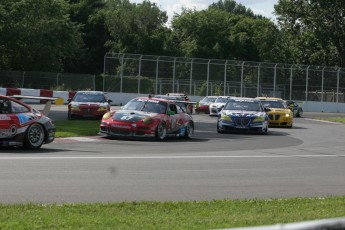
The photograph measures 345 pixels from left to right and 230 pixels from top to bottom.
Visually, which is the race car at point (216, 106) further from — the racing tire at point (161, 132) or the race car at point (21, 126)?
the race car at point (21, 126)

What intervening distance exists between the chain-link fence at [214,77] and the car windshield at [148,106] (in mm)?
34641

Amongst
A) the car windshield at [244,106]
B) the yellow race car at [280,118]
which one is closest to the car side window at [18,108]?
the car windshield at [244,106]

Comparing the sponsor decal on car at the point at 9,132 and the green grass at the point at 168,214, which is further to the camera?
the sponsor decal on car at the point at 9,132

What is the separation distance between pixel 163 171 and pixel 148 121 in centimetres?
867

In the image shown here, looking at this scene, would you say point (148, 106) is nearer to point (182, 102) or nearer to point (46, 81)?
point (182, 102)

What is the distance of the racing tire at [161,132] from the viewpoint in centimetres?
2242

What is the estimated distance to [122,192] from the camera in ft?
35.5

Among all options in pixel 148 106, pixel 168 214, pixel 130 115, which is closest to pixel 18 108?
pixel 130 115

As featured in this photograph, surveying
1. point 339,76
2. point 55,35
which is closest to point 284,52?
point 339,76

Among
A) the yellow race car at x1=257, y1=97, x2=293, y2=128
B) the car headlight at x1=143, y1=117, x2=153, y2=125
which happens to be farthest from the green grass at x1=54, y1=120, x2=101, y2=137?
the yellow race car at x1=257, y1=97, x2=293, y2=128

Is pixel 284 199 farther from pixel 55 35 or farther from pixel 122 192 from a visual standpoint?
pixel 55 35

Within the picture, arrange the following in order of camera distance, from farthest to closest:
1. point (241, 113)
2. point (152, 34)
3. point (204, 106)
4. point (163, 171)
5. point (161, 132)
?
point (152, 34), point (204, 106), point (241, 113), point (161, 132), point (163, 171)

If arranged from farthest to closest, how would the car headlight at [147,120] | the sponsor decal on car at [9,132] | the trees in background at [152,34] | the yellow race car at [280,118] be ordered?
the trees in background at [152,34]
the yellow race car at [280,118]
the car headlight at [147,120]
the sponsor decal on car at [9,132]

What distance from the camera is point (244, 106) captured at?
28250 mm
